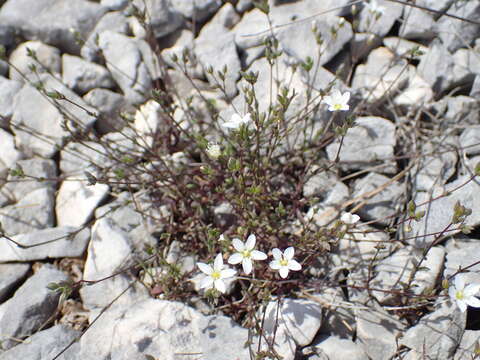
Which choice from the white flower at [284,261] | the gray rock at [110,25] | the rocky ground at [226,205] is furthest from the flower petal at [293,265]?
the gray rock at [110,25]

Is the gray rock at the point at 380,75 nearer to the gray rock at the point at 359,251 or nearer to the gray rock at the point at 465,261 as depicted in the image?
the gray rock at the point at 359,251

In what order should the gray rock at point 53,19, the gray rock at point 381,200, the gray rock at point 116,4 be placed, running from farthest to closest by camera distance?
the gray rock at point 116,4
the gray rock at point 53,19
the gray rock at point 381,200

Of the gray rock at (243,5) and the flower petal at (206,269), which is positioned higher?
the gray rock at (243,5)

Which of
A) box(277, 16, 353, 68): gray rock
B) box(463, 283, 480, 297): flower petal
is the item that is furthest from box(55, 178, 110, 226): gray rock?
box(463, 283, 480, 297): flower petal

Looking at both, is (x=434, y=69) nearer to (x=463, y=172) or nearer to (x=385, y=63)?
(x=385, y=63)

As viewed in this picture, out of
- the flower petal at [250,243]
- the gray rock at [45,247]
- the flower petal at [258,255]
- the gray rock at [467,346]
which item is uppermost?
the flower petal at [250,243]

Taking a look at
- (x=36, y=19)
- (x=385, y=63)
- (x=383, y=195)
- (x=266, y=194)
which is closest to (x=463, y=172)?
(x=383, y=195)

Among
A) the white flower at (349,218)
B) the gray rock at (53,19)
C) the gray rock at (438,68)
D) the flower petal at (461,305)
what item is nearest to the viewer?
the flower petal at (461,305)
